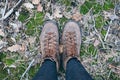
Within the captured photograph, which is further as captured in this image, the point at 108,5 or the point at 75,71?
the point at 108,5

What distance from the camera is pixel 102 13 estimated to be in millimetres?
4035

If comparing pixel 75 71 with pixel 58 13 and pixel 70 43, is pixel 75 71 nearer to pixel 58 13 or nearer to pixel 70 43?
pixel 70 43

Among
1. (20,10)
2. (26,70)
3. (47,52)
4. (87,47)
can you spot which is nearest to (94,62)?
(87,47)

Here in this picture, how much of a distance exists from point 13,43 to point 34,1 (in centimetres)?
64

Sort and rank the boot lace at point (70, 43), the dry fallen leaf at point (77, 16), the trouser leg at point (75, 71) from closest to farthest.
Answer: the trouser leg at point (75, 71)
the boot lace at point (70, 43)
the dry fallen leaf at point (77, 16)

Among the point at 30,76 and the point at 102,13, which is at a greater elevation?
the point at 102,13

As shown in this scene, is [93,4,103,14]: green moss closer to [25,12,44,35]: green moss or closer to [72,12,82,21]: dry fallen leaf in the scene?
[72,12,82,21]: dry fallen leaf

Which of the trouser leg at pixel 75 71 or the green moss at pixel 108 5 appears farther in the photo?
the green moss at pixel 108 5

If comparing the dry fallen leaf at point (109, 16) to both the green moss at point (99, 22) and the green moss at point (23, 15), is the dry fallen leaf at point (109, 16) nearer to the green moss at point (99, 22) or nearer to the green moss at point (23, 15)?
the green moss at point (99, 22)

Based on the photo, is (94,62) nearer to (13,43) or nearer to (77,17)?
(77,17)

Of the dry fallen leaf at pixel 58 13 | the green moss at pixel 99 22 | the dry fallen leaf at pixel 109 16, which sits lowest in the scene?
the green moss at pixel 99 22

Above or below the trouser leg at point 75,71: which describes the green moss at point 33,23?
above

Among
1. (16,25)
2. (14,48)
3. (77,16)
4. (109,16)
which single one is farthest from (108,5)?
(14,48)

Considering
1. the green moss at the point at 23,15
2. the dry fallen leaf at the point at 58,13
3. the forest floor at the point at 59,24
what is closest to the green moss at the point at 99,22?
the forest floor at the point at 59,24
